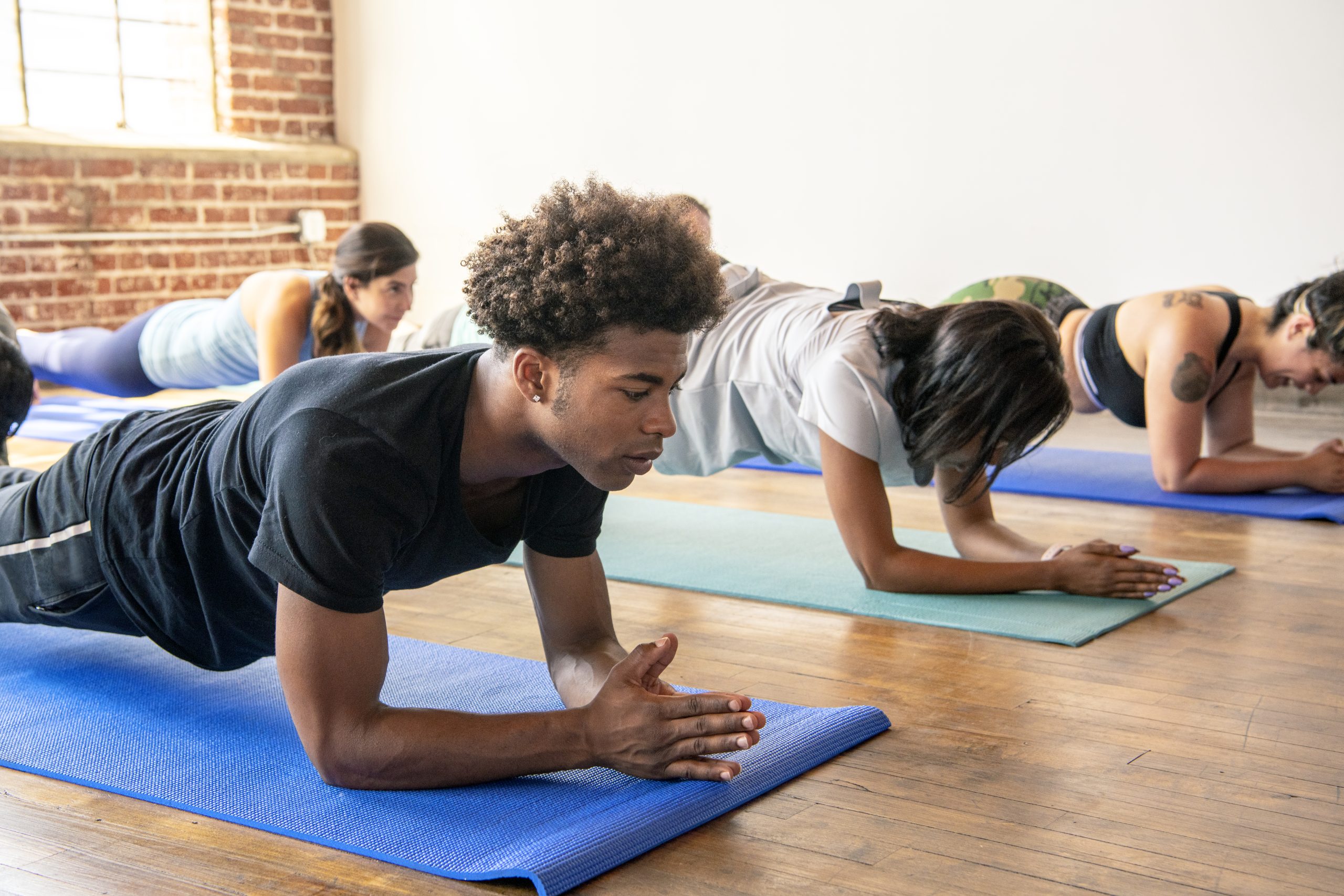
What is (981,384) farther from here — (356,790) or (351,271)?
(351,271)

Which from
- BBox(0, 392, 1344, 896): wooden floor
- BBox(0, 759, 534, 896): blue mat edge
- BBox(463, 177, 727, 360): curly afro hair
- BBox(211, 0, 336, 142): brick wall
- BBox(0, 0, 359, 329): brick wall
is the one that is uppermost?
BBox(211, 0, 336, 142): brick wall

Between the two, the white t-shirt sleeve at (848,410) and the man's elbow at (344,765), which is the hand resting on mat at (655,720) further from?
the white t-shirt sleeve at (848,410)

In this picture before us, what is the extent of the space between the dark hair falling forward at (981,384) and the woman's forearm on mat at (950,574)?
0.23 m

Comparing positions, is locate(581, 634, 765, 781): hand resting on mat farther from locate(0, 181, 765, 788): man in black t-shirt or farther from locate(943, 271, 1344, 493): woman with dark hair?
locate(943, 271, 1344, 493): woman with dark hair

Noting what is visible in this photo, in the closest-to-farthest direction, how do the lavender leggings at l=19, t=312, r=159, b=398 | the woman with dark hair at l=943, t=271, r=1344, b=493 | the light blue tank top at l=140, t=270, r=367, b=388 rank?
the woman with dark hair at l=943, t=271, r=1344, b=493, the light blue tank top at l=140, t=270, r=367, b=388, the lavender leggings at l=19, t=312, r=159, b=398

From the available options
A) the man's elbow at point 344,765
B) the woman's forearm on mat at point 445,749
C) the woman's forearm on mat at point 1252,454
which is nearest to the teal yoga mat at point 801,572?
the woman's forearm on mat at point 1252,454

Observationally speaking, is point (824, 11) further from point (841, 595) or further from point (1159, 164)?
point (841, 595)

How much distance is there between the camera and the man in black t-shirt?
1289mm

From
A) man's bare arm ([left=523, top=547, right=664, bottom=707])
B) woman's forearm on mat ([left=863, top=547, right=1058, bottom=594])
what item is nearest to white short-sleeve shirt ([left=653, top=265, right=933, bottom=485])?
woman's forearm on mat ([left=863, top=547, right=1058, bottom=594])

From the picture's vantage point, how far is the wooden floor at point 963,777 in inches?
50.4

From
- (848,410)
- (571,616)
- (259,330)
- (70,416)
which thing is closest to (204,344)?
(259,330)

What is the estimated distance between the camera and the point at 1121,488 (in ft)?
10.9

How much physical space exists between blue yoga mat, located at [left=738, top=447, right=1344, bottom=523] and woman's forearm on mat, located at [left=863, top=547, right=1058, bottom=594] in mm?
847

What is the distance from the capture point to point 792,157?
214 inches
